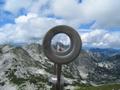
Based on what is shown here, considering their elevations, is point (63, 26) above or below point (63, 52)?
above

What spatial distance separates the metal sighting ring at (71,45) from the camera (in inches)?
464

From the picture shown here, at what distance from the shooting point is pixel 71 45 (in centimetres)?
1210

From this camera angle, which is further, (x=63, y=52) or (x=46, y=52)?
(x=63, y=52)

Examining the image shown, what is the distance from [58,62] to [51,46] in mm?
813

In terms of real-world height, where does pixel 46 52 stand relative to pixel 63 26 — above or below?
below

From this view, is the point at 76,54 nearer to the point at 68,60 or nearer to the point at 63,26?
the point at 68,60

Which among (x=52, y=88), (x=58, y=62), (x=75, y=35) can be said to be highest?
(x=75, y=35)

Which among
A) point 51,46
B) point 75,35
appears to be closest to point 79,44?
point 75,35

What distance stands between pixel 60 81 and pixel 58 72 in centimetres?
41

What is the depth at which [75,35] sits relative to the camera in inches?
467

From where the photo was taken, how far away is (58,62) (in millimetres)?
11688

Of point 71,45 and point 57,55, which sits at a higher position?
point 71,45

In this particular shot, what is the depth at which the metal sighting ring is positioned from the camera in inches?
Answer: 464

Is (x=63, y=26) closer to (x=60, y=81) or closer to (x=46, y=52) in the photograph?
(x=46, y=52)
